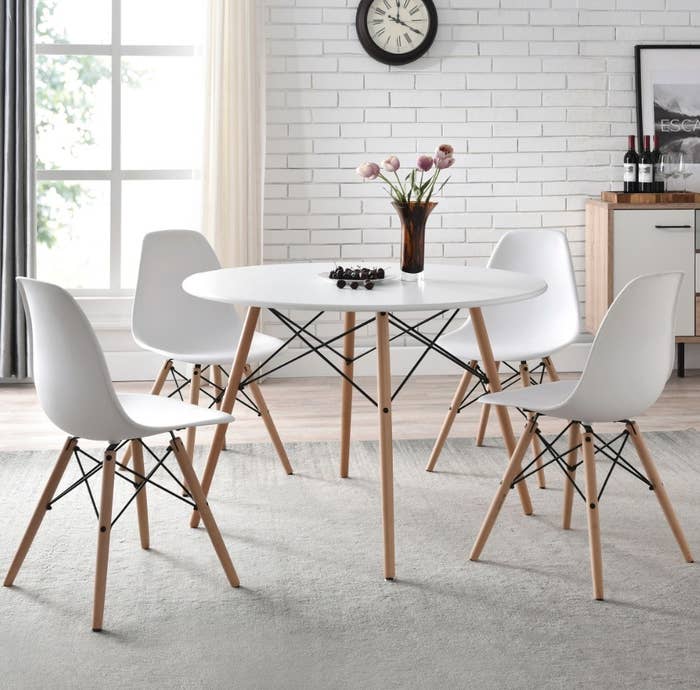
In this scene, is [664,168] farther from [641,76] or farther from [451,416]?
[451,416]

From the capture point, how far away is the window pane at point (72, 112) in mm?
5520

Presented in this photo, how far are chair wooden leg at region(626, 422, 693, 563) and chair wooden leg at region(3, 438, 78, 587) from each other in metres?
1.43

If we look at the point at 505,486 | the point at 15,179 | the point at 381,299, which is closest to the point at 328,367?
the point at 15,179

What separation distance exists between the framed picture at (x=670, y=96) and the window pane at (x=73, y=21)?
2680 mm

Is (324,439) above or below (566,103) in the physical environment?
below

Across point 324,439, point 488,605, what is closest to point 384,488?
point 488,605

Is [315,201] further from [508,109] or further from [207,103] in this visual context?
[508,109]

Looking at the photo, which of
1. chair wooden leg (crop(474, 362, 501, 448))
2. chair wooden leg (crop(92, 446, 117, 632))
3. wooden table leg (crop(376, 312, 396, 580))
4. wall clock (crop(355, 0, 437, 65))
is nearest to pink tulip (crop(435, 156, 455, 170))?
wooden table leg (crop(376, 312, 396, 580))

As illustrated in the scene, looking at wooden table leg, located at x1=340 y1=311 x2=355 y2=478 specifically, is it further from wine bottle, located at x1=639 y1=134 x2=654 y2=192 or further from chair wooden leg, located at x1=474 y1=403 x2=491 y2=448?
wine bottle, located at x1=639 y1=134 x2=654 y2=192

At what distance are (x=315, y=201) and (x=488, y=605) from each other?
3.26m

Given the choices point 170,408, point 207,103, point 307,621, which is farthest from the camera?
point 207,103

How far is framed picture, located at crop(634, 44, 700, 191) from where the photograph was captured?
5598mm

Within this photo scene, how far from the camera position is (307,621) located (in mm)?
2586

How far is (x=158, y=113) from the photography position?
5.63 metres
